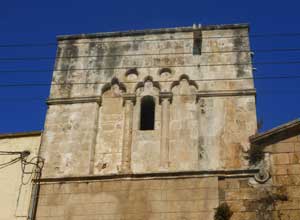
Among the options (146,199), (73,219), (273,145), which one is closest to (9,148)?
(73,219)

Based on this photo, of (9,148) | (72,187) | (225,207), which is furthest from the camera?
(9,148)

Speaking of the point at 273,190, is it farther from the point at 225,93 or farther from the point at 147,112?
the point at 147,112

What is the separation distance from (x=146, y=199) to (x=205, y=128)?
88.3 inches

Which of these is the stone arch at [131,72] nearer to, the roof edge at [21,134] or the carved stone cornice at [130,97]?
the carved stone cornice at [130,97]

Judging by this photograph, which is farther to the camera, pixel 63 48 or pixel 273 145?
pixel 63 48

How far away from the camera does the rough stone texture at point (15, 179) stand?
13.9 meters

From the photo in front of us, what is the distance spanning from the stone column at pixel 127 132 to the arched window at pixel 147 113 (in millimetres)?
293

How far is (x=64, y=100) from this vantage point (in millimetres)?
15516

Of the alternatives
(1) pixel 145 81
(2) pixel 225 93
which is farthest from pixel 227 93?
(1) pixel 145 81

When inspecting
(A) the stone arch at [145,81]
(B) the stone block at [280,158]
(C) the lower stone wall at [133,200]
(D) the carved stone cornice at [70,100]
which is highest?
(A) the stone arch at [145,81]

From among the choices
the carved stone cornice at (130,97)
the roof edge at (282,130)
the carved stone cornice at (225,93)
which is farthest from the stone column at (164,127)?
the roof edge at (282,130)

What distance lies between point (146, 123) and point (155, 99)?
2.01 feet

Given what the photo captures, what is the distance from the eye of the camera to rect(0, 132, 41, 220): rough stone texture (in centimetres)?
1390

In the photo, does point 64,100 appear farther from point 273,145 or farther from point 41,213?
point 273,145
